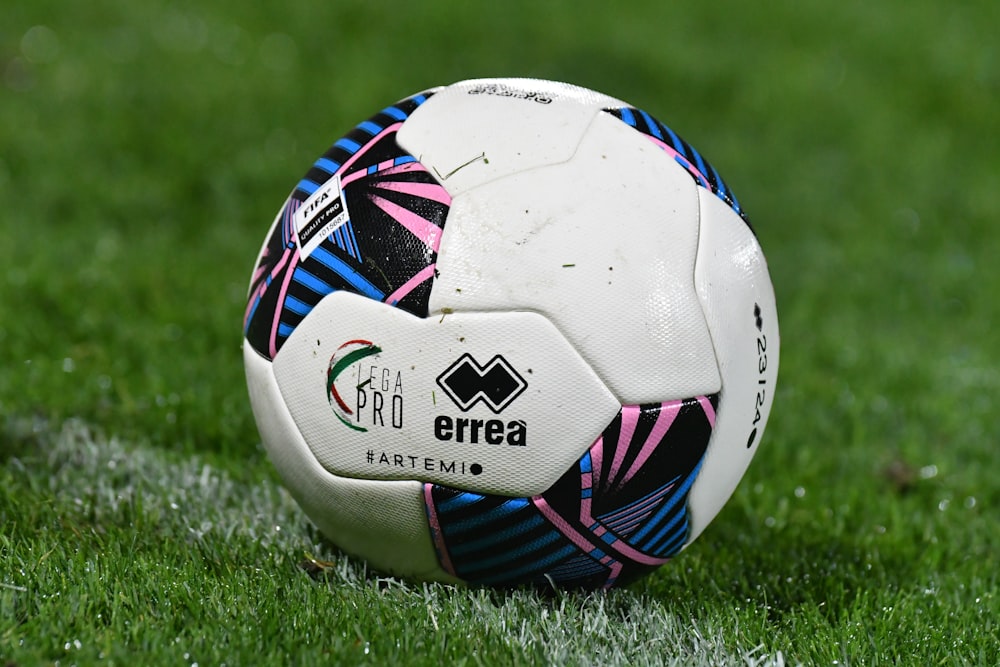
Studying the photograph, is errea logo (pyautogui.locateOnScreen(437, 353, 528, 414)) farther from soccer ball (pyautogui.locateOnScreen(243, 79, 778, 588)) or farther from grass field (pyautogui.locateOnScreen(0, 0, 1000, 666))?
grass field (pyautogui.locateOnScreen(0, 0, 1000, 666))

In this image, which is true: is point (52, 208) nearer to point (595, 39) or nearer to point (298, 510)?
point (298, 510)

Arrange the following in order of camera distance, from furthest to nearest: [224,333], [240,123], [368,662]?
[240,123] → [224,333] → [368,662]

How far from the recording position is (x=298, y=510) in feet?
12.1

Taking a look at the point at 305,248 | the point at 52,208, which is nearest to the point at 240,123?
the point at 52,208

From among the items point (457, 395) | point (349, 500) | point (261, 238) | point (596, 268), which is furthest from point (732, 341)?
point (261, 238)

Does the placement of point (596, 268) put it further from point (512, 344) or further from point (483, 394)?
point (483, 394)

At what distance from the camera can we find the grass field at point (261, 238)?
2.92 metres

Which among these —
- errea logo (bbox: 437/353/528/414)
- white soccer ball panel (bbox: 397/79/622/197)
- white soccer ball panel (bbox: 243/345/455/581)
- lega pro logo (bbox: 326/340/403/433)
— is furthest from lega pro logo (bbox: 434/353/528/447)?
white soccer ball panel (bbox: 397/79/622/197)

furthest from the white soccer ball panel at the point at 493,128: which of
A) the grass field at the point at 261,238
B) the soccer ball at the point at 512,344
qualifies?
the grass field at the point at 261,238

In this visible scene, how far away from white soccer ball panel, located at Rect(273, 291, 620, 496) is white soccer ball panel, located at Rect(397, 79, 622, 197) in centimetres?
40

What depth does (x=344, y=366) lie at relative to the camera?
281 cm

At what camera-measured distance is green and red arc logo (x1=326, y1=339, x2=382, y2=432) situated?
2.78m

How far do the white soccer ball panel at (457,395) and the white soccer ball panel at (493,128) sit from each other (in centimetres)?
40

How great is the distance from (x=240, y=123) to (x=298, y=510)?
4604mm
